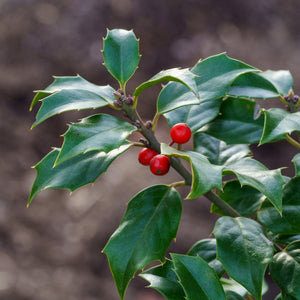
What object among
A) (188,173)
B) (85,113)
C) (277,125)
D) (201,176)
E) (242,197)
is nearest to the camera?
(201,176)

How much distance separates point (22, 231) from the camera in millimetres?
3154

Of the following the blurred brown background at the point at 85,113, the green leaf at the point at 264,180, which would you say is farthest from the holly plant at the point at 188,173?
the blurred brown background at the point at 85,113

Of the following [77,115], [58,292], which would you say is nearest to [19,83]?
[77,115]

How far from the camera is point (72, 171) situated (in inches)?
33.2

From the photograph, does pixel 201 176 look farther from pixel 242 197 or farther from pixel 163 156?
pixel 242 197

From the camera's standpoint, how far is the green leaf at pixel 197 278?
0.73 meters

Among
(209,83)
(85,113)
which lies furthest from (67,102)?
(85,113)

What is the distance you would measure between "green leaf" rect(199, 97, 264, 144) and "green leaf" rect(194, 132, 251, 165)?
88 millimetres

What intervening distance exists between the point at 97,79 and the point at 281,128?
10.9 ft

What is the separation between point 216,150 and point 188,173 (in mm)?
191

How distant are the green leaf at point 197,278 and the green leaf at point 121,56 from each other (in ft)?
1.29

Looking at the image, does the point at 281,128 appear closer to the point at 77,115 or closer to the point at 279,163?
the point at 279,163

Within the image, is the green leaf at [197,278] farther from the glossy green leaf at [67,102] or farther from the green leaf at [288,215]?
the glossy green leaf at [67,102]

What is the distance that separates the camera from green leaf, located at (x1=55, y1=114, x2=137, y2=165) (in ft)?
2.30
